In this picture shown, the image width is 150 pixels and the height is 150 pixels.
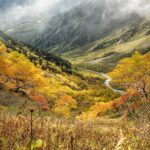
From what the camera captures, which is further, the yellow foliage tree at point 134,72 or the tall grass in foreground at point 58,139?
the yellow foliage tree at point 134,72

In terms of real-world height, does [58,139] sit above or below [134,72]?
below

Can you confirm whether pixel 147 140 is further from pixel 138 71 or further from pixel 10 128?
pixel 138 71

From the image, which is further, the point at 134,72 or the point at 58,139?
the point at 134,72

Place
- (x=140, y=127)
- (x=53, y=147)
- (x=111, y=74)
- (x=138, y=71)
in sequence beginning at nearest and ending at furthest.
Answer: (x=53, y=147) → (x=140, y=127) → (x=138, y=71) → (x=111, y=74)

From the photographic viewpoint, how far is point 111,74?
3339 inches

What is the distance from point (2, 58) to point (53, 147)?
7712 cm

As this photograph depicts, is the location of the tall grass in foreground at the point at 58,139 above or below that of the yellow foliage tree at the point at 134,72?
below

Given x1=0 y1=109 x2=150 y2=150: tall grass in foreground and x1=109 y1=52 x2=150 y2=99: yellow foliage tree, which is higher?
x1=109 y1=52 x2=150 y2=99: yellow foliage tree

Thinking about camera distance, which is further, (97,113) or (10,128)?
(97,113)

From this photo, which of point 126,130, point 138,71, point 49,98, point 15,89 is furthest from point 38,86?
point 126,130

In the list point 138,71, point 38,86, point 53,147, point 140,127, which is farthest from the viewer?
point 38,86

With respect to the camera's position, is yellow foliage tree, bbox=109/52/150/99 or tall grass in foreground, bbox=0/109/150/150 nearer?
tall grass in foreground, bbox=0/109/150/150

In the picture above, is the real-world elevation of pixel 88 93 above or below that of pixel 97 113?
above

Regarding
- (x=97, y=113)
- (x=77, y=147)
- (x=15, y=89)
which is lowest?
(x=77, y=147)
